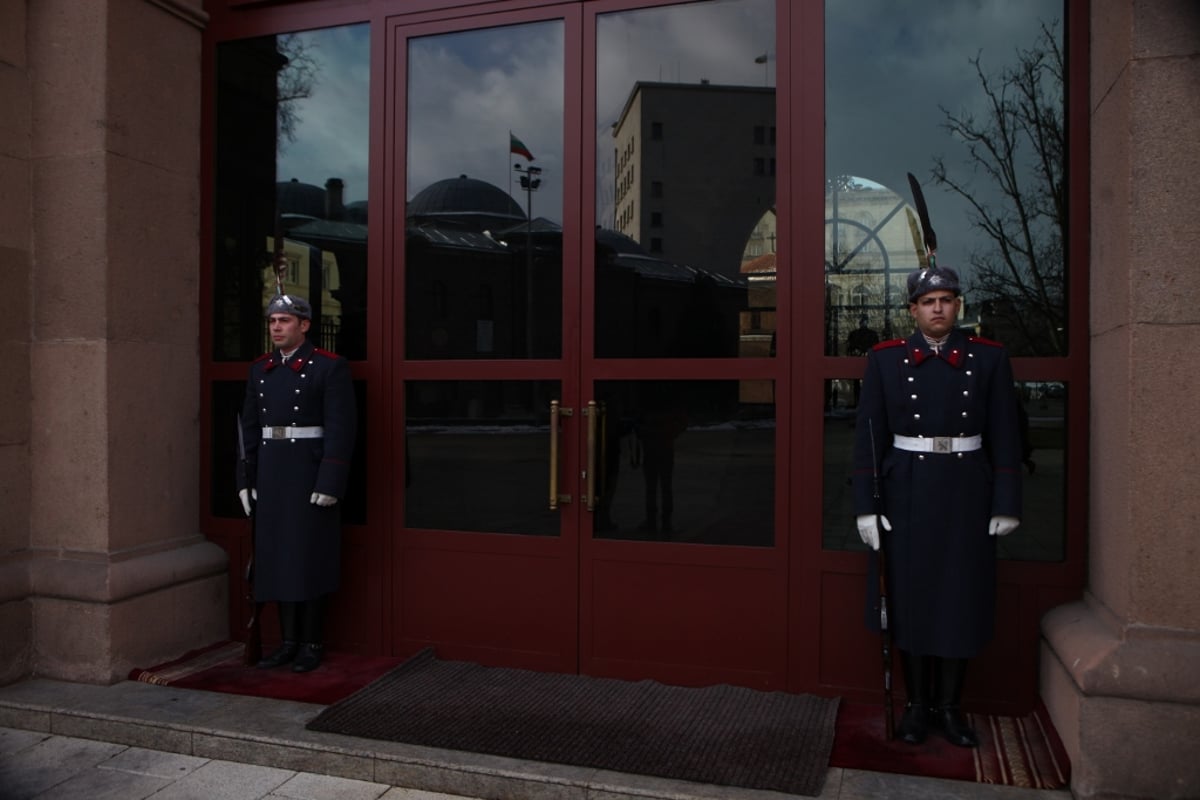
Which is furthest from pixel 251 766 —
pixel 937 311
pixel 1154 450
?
pixel 1154 450

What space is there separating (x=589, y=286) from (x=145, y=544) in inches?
91.0

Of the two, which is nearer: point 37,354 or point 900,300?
point 900,300

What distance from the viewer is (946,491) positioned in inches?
135

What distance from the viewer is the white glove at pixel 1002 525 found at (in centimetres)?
336

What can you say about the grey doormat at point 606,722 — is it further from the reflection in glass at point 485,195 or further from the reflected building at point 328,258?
the reflected building at point 328,258

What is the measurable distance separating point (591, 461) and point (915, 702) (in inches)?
61.1

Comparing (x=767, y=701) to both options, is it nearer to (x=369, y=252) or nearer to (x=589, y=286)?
(x=589, y=286)

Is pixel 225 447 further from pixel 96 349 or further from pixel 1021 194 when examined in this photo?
pixel 1021 194

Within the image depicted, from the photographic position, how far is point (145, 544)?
177 inches

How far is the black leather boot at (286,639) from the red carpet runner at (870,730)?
62 millimetres

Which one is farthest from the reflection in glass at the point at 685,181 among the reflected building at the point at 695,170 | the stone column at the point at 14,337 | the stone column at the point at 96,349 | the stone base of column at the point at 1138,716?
the stone column at the point at 14,337

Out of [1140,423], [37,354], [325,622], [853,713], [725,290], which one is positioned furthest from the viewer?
[325,622]

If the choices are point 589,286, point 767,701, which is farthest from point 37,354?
→ point 767,701

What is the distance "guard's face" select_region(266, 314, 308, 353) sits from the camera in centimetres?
438
